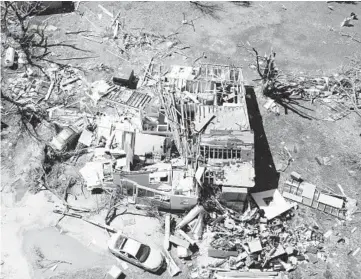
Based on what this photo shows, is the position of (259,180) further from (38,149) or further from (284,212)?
(38,149)

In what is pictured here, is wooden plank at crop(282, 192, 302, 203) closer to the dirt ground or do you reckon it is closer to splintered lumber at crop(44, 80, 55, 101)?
the dirt ground

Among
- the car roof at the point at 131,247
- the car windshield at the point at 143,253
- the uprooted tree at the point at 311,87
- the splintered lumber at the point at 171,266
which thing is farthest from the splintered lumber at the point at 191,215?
the uprooted tree at the point at 311,87

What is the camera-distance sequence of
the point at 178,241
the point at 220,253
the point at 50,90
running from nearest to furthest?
1. the point at 220,253
2. the point at 178,241
3. the point at 50,90

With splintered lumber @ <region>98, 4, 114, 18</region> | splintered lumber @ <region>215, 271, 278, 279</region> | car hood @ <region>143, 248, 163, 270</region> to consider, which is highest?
splintered lumber @ <region>98, 4, 114, 18</region>

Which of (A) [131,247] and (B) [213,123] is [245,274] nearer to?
(A) [131,247]

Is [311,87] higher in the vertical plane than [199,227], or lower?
higher

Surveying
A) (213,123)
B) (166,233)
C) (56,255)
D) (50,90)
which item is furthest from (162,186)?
(50,90)

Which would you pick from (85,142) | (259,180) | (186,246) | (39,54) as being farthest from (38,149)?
(259,180)

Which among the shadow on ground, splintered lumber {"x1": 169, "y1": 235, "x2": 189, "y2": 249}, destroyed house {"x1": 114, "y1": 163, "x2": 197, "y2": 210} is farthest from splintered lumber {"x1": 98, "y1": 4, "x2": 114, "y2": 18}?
splintered lumber {"x1": 169, "y1": 235, "x2": 189, "y2": 249}
